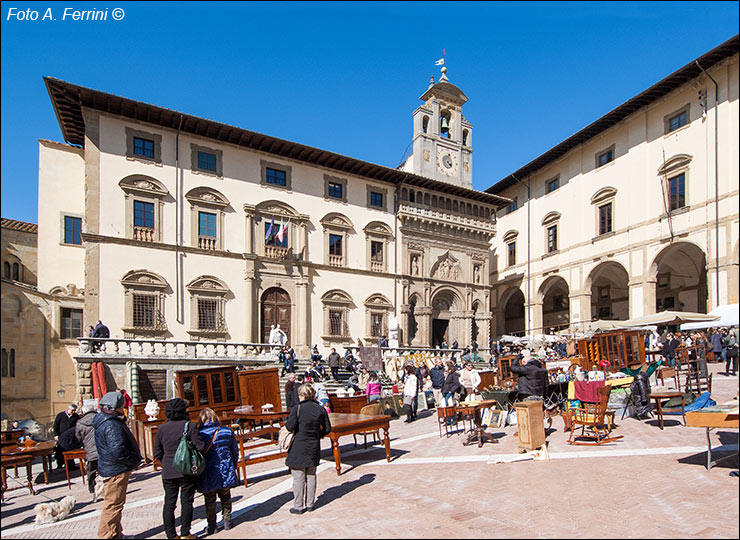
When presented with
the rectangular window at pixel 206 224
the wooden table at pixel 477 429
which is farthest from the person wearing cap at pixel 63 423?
the rectangular window at pixel 206 224

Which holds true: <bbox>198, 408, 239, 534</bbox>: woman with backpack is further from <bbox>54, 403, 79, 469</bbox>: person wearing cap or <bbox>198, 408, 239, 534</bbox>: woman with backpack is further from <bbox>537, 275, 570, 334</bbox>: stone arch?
<bbox>537, 275, 570, 334</bbox>: stone arch

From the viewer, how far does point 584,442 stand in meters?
10.1

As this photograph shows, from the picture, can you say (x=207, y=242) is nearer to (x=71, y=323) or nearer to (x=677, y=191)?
(x=71, y=323)

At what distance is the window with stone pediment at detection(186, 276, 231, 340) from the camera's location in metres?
25.1

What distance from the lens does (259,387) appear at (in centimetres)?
1402

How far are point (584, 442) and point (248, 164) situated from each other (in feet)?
76.0

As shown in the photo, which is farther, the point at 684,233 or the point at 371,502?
the point at 684,233

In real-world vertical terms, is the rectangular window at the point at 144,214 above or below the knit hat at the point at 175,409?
above

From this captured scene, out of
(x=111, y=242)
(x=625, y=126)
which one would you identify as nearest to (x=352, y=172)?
(x=111, y=242)

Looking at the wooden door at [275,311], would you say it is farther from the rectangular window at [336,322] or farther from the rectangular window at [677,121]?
the rectangular window at [677,121]

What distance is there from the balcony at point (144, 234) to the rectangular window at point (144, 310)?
2816 mm

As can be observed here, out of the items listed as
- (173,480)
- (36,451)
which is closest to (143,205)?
(36,451)

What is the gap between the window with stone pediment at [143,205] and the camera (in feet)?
78.7

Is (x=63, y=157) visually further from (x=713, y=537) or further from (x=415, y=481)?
(x=713, y=537)
